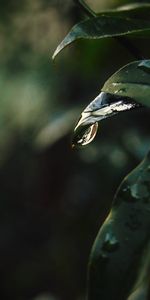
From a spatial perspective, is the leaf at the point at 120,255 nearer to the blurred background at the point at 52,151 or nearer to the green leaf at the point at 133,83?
the green leaf at the point at 133,83

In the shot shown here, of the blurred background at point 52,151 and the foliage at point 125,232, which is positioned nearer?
the foliage at point 125,232

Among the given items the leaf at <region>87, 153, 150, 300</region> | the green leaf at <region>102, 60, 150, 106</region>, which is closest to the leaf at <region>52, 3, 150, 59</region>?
the green leaf at <region>102, 60, 150, 106</region>

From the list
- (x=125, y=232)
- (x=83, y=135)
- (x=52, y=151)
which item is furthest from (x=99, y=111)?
(x=52, y=151)

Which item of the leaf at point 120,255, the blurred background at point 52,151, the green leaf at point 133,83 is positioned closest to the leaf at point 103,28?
the green leaf at point 133,83

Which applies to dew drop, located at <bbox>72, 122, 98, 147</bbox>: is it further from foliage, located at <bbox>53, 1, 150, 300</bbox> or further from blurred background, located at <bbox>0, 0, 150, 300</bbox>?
blurred background, located at <bbox>0, 0, 150, 300</bbox>

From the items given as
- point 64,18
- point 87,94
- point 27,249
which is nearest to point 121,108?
point 87,94

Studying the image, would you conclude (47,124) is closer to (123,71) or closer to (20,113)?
(20,113)
